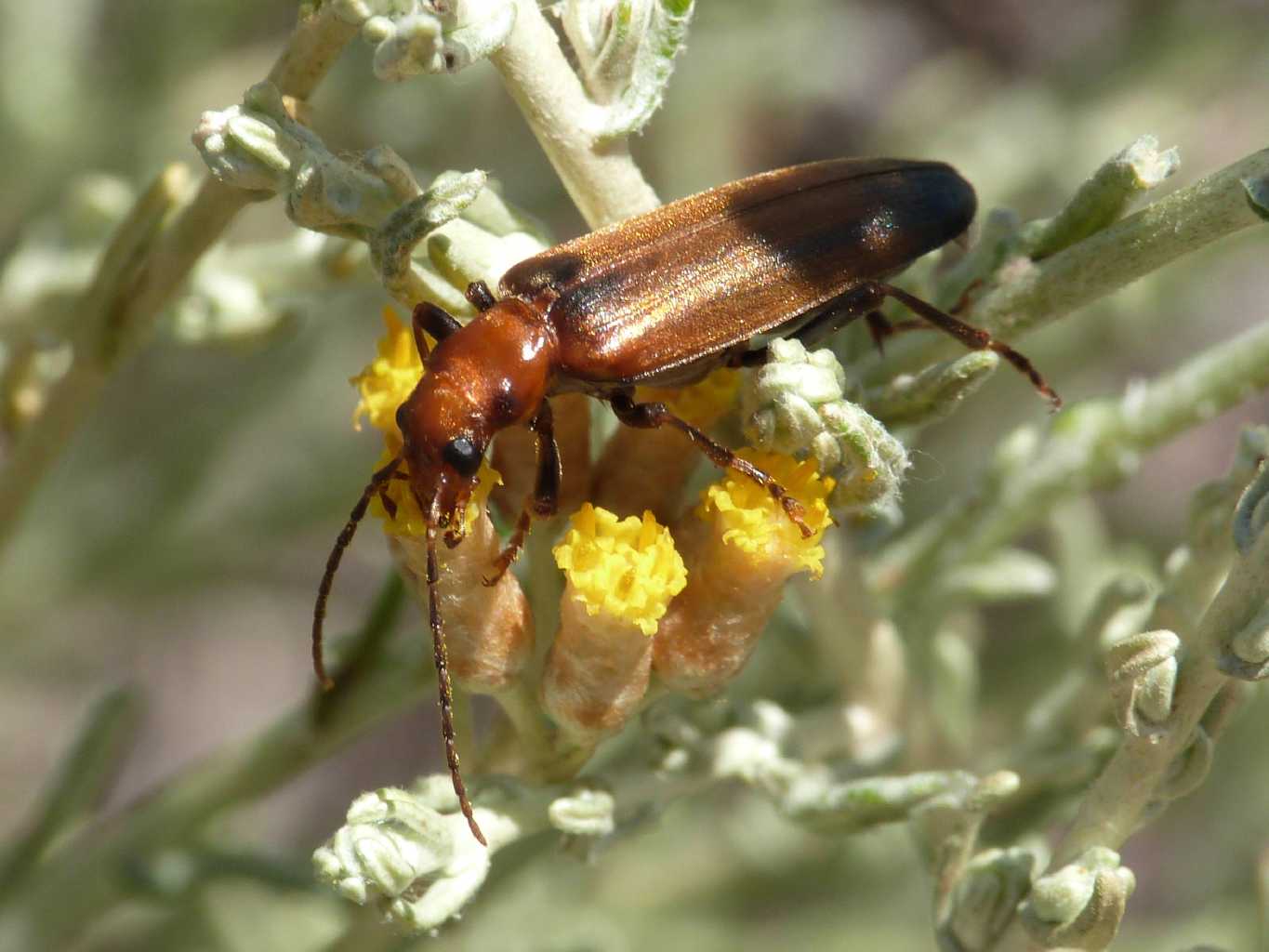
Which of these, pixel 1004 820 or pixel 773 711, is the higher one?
pixel 773 711

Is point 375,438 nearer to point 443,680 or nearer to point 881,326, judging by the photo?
point 443,680

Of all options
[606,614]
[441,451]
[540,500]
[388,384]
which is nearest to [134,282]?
[388,384]

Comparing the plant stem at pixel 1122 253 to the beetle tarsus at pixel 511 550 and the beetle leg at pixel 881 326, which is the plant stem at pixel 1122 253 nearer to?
the beetle leg at pixel 881 326

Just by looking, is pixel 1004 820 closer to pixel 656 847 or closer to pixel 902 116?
pixel 656 847

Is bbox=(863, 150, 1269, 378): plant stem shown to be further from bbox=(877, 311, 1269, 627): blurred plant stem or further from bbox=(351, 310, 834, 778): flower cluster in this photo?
bbox=(877, 311, 1269, 627): blurred plant stem

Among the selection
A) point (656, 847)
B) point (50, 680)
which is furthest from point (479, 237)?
point (50, 680)
